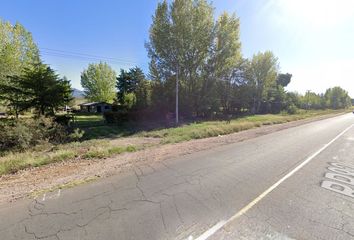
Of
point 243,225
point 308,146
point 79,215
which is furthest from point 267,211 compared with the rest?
point 308,146

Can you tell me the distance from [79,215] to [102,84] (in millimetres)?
52164

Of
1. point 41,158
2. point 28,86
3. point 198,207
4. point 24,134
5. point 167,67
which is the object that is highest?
point 167,67

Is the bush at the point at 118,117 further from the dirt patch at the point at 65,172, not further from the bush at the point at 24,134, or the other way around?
the dirt patch at the point at 65,172

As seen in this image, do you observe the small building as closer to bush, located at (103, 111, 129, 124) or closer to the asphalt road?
bush, located at (103, 111, 129, 124)

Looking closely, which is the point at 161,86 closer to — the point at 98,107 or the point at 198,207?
the point at 198,207

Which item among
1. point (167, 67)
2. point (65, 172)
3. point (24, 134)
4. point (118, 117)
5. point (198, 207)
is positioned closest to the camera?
Answer: point (198, 207)

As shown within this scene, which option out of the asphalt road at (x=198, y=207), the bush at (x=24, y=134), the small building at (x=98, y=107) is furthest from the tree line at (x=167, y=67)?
the small building at (x=98, y=107)

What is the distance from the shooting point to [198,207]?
378 cm

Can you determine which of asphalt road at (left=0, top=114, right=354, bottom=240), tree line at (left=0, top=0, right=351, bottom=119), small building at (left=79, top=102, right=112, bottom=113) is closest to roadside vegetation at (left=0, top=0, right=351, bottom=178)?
tree line at (left=0, top=0, right=351, bottom=119)

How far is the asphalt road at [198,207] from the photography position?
3027 mm

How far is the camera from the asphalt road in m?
3.03

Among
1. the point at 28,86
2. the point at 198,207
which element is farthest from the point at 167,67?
the point at 198,207

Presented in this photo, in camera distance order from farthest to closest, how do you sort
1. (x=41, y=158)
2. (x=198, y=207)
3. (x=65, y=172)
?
(x=41, y=158)
(x=65, y=172)
(x=198, y=207)

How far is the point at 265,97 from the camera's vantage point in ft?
147
